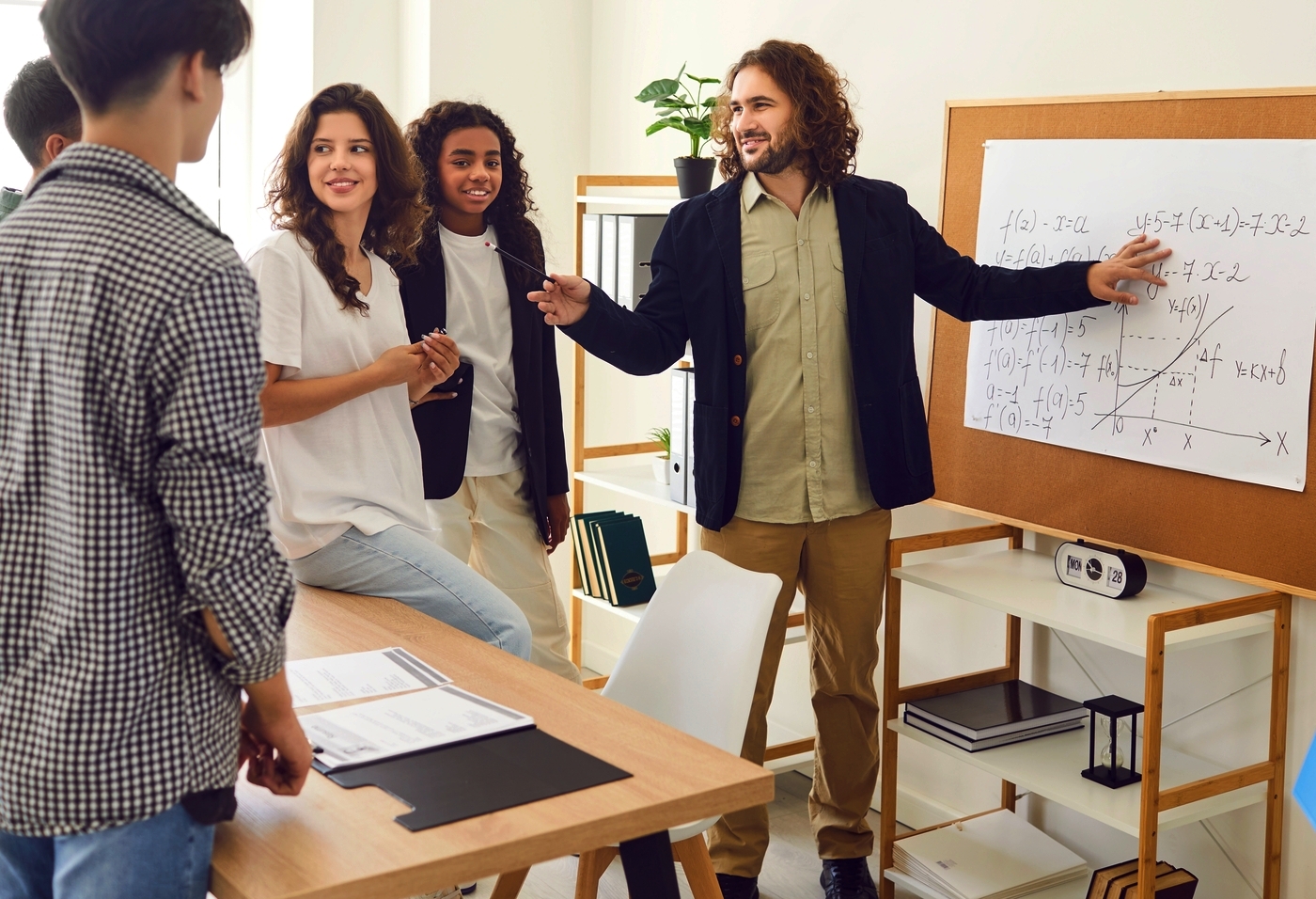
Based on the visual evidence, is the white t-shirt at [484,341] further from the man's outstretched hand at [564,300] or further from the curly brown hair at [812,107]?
the curly brown hair at [812,107]

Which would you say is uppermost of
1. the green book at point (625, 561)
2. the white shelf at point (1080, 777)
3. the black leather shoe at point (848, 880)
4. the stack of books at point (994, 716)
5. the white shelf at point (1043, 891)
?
the green book at point (625, 561)

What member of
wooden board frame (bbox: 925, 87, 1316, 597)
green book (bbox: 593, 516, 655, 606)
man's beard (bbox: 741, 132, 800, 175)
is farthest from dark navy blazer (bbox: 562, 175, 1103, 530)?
green book (bbox: 593, 516, 655, 606)

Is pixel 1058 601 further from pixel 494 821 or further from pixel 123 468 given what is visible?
pixel 123 468

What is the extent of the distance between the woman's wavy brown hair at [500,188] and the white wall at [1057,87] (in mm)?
933

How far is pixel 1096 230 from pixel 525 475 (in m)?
1.29

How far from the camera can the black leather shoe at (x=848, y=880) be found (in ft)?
8.61

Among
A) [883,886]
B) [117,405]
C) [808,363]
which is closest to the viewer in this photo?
[117,405]

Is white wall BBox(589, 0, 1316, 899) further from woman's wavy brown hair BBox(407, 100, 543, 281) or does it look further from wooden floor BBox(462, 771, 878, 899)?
woman's wavy brown hair BBox(407, 100, 543, 281)

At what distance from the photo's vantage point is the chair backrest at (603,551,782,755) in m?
1.83

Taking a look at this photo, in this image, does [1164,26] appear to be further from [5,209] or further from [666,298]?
[5,209]

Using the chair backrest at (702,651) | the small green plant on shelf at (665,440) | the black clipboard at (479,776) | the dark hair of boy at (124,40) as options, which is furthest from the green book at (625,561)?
the dark hair of boy at (124,40)

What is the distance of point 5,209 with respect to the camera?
2.28m

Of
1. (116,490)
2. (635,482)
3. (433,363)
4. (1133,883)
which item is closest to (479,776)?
(116,490)

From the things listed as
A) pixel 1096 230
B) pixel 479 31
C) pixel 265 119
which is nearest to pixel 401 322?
pixel 1096 230
